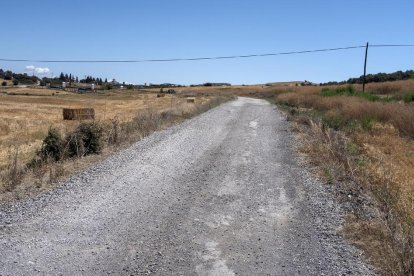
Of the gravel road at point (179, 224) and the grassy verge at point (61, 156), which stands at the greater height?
the grassy verge at point (61, 156)

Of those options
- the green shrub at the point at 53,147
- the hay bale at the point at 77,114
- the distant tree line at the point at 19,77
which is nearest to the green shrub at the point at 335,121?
the green shrub at the point at 53,147

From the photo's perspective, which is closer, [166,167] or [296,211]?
[296,211]

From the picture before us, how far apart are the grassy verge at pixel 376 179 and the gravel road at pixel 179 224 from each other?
0.30m

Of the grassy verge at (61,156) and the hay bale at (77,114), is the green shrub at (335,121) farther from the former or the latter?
the hay bale at (77,114)

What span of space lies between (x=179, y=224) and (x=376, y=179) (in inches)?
176

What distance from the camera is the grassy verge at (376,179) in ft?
17.6

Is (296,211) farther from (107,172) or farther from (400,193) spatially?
(107,172)

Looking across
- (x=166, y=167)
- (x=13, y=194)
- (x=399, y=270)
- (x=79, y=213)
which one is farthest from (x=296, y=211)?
(x=13, y=194)

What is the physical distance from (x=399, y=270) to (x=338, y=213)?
2449 mm

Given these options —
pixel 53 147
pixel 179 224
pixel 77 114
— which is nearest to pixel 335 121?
pixel 53 147

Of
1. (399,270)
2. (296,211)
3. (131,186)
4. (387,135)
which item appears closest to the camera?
(399,270)

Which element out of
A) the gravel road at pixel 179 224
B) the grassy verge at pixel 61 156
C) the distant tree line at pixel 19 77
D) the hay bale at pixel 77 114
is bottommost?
the hay bale at pixel 77 114

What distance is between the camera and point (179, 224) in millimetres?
6480

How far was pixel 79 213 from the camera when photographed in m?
6.81
